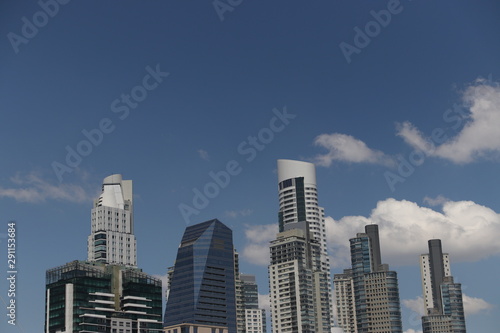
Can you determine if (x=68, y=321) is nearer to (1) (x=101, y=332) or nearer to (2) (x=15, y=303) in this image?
(1) (x=101, y=332)

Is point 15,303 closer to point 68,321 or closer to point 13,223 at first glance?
point 13,223

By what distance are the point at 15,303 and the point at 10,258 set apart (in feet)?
20.9

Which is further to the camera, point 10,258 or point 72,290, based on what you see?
point 72,290

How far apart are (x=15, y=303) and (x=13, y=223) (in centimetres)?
1490

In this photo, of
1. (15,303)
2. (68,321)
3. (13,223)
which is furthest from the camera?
(68,321)

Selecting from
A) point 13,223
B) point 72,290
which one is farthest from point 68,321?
point 13,223

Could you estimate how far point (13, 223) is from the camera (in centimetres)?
Answer: 10462

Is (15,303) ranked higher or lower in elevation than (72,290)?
lower

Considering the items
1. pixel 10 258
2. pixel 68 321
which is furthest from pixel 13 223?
pixel 68 321

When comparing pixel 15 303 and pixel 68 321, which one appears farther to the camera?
pixel 68 321

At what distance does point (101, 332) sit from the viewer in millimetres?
199500

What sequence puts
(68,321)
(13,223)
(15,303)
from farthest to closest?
(68,321) → (13,223) → (15,303)

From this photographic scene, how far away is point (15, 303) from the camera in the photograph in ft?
305

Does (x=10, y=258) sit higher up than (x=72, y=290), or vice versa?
(x=72, y=290)
